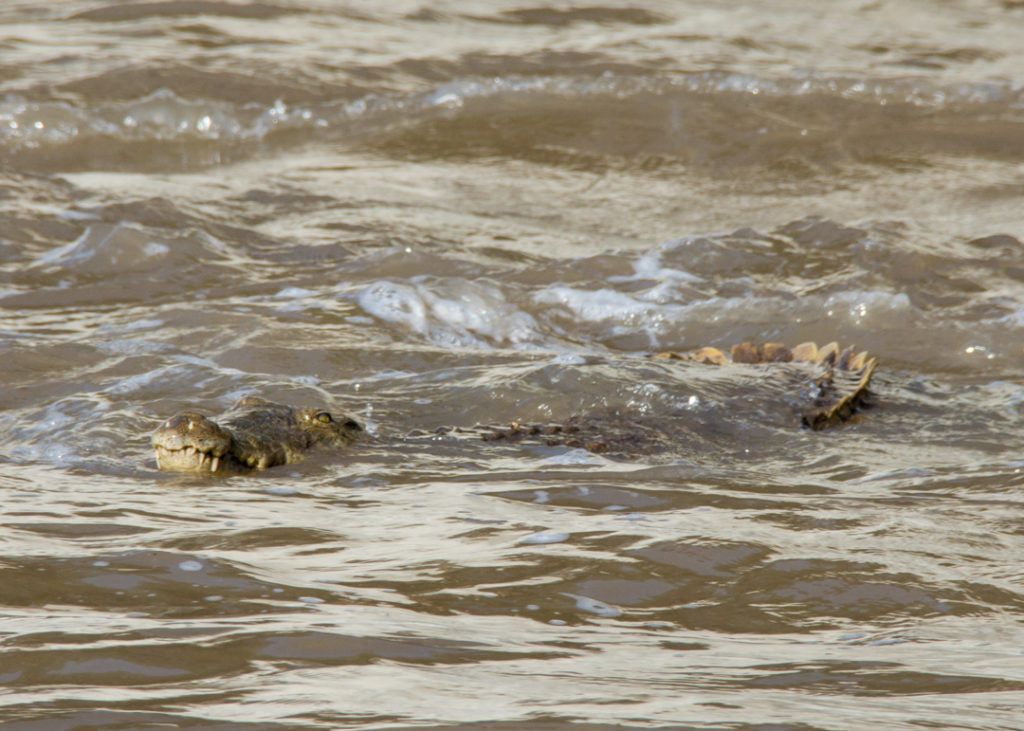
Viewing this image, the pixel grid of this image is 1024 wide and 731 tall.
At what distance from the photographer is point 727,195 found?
372 inches

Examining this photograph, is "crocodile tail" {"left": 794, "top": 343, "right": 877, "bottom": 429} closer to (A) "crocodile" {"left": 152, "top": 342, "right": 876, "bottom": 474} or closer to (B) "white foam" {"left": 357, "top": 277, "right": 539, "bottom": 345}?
(A) "crocodile" {"left": 152, "top": 342, "right": 876, "bottom": 474}

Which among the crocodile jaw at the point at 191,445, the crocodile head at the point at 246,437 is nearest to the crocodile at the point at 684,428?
the crocodile head at the point at 246,437

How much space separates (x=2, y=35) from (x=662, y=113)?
623cm

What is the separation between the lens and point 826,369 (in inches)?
222

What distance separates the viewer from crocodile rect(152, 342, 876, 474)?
410 cm

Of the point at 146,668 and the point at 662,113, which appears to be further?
the point at 662,113

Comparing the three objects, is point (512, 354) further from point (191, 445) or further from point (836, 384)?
point (191, 445)

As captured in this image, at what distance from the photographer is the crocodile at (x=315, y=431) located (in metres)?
4.10

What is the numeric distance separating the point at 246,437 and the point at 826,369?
2.69 meters

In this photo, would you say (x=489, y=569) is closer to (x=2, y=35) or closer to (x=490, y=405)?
(x=490, y=405)

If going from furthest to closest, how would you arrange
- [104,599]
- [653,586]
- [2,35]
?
[2,35], [653,586], [104,599]

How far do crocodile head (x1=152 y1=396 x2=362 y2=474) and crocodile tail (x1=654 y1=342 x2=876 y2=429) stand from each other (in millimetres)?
1851

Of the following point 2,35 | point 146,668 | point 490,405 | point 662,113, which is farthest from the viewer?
point 2,35

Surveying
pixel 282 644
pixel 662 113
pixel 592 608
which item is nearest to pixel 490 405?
pixel 592 608
